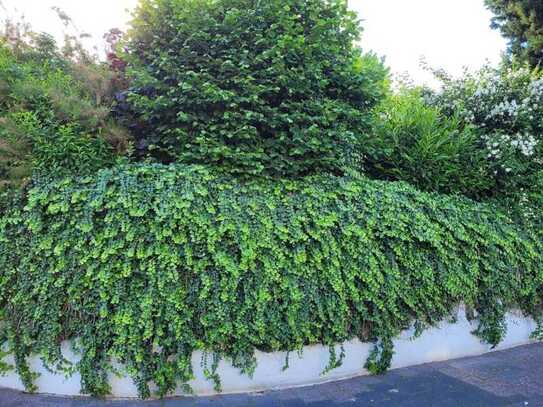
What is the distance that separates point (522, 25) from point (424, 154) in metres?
8.19

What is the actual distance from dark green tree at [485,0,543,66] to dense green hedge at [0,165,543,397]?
8.44 metres

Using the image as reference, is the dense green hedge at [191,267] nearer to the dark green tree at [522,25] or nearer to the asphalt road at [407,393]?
the asphalt road at [407,393]

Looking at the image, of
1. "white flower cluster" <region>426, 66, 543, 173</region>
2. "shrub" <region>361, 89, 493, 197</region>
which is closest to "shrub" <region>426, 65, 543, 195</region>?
"white flower cluster" <region>426, 66, 543, 173</region>

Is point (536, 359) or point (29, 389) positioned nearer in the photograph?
point (29, 389)

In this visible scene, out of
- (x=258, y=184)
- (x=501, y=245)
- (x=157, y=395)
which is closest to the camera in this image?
(x=157, y=395)

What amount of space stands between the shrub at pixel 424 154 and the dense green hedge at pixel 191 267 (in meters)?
0.78

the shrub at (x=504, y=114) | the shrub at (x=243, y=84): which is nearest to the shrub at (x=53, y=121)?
the shrub at (x=243, y=84)

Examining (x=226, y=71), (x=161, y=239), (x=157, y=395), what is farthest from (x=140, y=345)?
(x=226, y=71)

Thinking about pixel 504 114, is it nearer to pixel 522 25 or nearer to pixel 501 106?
pixel 501 106

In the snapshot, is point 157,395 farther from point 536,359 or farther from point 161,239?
point 536,359

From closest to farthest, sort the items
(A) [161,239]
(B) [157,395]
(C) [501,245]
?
(A) [161,239] → (B) [157,395] → (C) [501,245]

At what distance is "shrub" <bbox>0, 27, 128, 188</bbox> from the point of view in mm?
3482

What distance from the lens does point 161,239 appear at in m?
3.21

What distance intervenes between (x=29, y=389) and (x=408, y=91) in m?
6.14
